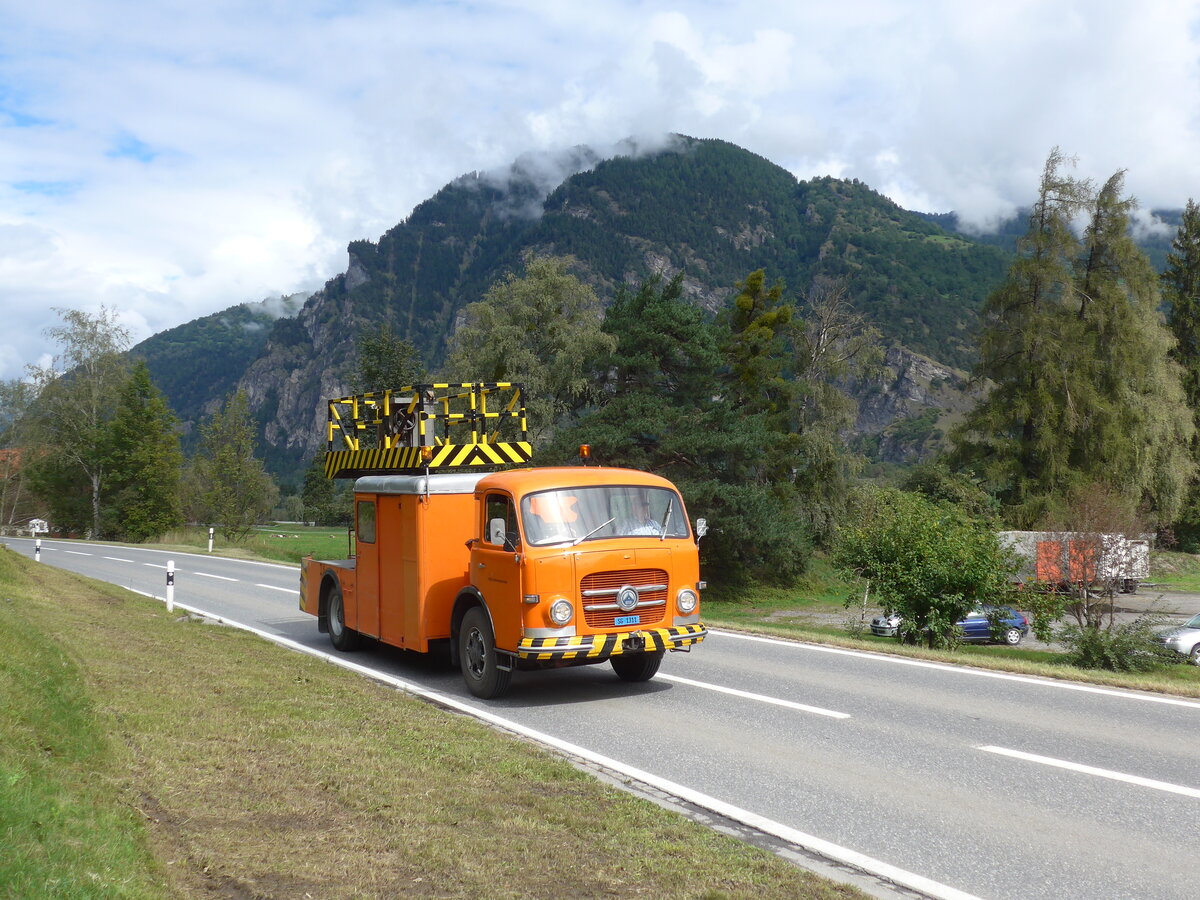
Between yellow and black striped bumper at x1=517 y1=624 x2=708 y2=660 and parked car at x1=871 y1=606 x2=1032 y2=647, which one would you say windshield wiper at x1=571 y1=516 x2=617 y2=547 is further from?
parked car at x1=871 y1=606 x2=1032 y2=647

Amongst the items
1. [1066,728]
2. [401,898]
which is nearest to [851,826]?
[401,898]

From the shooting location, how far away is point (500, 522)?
984 cm

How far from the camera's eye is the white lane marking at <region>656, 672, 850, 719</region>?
9.11 m

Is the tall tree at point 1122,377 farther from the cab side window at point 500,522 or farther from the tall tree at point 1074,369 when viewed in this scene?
the cab side window at point 500,522

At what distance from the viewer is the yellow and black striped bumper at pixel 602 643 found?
30.2ft

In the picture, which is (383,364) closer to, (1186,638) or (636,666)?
(1186,638)

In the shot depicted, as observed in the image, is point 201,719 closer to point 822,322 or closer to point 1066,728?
point 1066,728

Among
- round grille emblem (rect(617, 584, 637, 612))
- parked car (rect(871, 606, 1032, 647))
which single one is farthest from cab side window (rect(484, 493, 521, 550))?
parked car (rect(871, 606, 1032, 647))

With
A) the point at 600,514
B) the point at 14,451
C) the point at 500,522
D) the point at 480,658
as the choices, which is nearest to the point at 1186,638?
the point at 600,514

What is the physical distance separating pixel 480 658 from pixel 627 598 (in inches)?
69.2

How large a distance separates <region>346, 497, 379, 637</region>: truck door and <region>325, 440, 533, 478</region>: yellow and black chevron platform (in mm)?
495

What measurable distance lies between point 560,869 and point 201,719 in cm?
404

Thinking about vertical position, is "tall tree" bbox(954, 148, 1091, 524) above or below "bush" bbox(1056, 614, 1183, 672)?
above

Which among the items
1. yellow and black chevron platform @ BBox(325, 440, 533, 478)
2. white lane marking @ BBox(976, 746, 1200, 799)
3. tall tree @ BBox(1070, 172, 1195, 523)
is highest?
tall tree @ BBox(1070, 172, 1195, 523)
